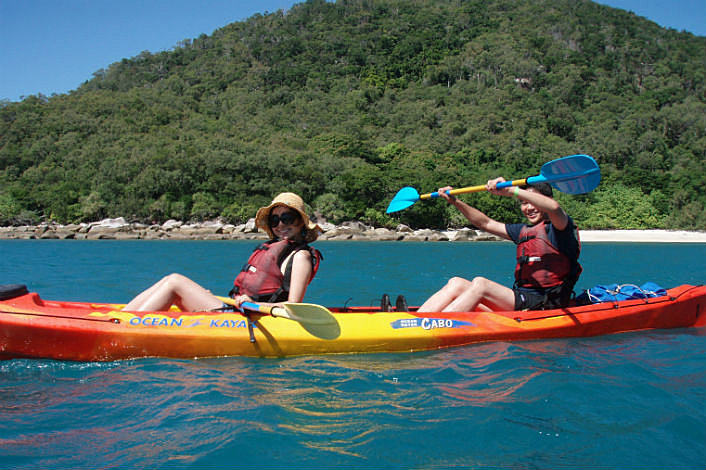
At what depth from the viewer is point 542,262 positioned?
4.67 metres

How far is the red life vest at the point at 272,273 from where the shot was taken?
4.23m

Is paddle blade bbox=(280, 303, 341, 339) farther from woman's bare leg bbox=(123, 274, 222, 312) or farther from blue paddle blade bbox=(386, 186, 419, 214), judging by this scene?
blue paddle blade bbox=(386, 186, 419, 214)

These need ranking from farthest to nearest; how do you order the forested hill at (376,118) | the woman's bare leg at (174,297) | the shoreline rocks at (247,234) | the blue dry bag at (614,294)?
the forested hill at (376,118) < the shoreline rocks at (247,234) < the blue dry bag at (614,294) < the woman's bare leg at (174,297)

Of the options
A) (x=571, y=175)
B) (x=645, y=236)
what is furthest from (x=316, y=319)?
(x=645, y=236)

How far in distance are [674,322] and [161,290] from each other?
5174mm

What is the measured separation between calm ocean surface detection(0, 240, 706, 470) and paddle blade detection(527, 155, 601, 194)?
4.78 ft

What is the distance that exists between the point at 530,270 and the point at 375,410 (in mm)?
2412

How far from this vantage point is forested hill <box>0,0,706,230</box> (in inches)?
1695

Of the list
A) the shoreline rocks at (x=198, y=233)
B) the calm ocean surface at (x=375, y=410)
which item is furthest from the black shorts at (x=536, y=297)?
the shoreline rocks at (x=198, y=233)

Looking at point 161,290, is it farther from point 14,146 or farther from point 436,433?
point 14,146

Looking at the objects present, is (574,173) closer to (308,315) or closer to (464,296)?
(464,296)

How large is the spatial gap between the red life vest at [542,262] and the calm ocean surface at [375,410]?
1.92 feet

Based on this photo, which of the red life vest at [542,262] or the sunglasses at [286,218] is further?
the red life vest at [542,262]

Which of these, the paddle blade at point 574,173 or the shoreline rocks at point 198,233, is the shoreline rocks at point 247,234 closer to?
the shoreline rocks at point 198,233
